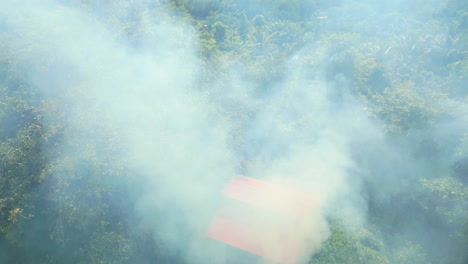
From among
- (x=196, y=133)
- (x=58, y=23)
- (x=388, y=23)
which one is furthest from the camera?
(x=388, y=23)

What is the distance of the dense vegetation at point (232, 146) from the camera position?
7781 millimetres

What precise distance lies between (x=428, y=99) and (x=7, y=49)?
12.1 meters

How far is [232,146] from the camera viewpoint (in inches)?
364

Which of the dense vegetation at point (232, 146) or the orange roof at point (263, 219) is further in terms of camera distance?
the dense vegetation at point (232, 146)

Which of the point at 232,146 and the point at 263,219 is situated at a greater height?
the point at 232,146

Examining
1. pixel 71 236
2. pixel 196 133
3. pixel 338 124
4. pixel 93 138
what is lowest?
pixel 71 236

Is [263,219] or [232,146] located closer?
[263,219]

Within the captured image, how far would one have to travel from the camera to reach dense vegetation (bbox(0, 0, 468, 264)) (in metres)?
7.78

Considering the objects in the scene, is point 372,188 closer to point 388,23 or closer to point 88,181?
point 88,181

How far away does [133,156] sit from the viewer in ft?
26.4

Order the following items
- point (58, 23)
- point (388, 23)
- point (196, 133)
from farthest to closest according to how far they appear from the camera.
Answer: point (388, 23)
point (58, 23)
point (196, 133)

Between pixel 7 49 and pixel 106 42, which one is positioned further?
pixel 106 42

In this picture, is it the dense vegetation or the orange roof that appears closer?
the orange roof

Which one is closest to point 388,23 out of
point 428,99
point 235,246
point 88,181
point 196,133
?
point 428,99
